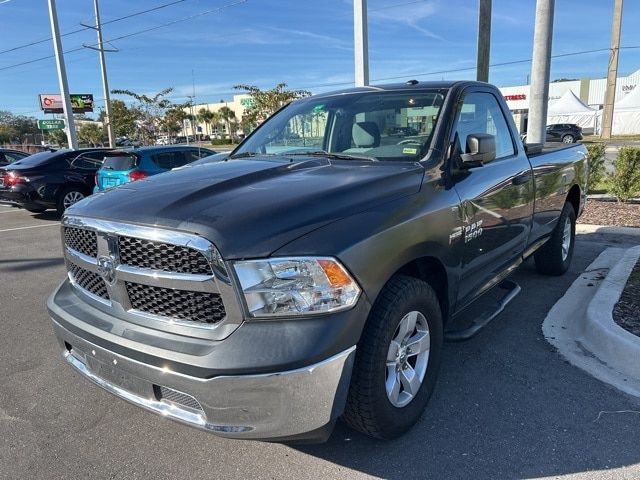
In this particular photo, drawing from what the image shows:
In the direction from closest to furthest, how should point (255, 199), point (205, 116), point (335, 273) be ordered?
1. point (335, 273)
2. point (255, 199)
3. point (205, 116)

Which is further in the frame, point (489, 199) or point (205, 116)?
point (205, 116)

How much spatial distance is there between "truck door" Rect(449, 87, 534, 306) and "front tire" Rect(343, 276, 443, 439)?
1.68 feet

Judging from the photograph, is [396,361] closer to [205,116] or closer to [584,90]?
[584,90]

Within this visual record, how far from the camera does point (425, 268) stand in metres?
2.91

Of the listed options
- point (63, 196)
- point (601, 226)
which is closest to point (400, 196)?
point (601, 226)

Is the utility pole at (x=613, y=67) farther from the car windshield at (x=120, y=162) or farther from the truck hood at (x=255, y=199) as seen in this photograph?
the truck hood at (x=255, y=199)

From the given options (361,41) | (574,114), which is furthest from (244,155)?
(574,114)

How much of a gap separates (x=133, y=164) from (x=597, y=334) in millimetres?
8301

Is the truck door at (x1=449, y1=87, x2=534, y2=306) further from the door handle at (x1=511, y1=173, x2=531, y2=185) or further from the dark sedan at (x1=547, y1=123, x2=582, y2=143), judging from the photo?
the dark sedan at (x1=547, y1=123, x2=582, y2=143)

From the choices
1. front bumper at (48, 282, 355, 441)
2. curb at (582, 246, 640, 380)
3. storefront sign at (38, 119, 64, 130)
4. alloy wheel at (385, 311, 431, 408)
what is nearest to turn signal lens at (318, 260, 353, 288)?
front bumper at (48, 282, 355, 441)

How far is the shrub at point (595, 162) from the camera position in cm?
991

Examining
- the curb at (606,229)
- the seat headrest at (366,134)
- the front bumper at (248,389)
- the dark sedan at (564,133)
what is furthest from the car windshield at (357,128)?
the dark sedan at (564,133)

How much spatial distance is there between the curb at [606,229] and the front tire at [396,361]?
5.84 metres

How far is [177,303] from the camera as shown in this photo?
222 centimetres
